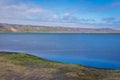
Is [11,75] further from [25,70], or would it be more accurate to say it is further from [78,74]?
[78,74]

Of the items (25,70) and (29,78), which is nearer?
(29,78)

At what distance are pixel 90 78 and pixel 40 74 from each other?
5.83 m

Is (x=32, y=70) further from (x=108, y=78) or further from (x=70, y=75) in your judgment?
(x=108, y=78)

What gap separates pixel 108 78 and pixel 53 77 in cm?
627

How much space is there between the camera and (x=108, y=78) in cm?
2816

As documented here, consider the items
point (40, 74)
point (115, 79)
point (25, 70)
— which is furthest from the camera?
point (25, 70)

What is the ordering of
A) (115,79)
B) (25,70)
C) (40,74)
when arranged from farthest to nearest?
(25,70), (40,74), (115,79)

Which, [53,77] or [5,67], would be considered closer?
[53,77]

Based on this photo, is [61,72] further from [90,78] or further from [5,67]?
[5,67]

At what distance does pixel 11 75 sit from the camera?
94.1 ft

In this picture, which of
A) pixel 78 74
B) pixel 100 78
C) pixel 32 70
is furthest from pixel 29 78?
pixel 100 78

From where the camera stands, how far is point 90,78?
93.1ft

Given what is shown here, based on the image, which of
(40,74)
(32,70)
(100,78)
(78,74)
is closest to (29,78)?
(40,74)

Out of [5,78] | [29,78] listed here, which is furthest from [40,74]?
[5,78]
